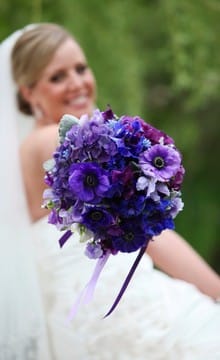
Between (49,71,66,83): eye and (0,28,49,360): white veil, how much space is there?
229 millimetres

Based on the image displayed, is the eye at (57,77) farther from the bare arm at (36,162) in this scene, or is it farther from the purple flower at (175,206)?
the purple flower at (175,206)

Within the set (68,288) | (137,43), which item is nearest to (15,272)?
(68,288)

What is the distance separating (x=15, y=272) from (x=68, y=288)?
0.21 metres

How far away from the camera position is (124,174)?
2.30m

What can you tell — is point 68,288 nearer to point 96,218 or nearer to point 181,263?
point 181,263

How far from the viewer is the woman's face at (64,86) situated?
3.44 m

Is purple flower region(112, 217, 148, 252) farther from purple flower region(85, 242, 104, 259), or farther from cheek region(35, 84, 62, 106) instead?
cheek region(35, 84, 62, 106)

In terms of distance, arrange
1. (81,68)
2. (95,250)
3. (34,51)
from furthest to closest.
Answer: (81,68)
(34,51)
(95,250)

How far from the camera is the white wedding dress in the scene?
283cm

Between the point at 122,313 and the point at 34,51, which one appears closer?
the point at 122,313

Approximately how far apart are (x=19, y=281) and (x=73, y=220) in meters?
0.84

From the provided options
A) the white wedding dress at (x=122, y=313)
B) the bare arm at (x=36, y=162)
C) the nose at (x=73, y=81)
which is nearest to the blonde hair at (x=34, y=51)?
the nose at (x=73, y=81)

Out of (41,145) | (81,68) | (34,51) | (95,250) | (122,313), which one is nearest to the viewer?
(95,250)

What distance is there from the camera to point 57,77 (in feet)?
11.3
